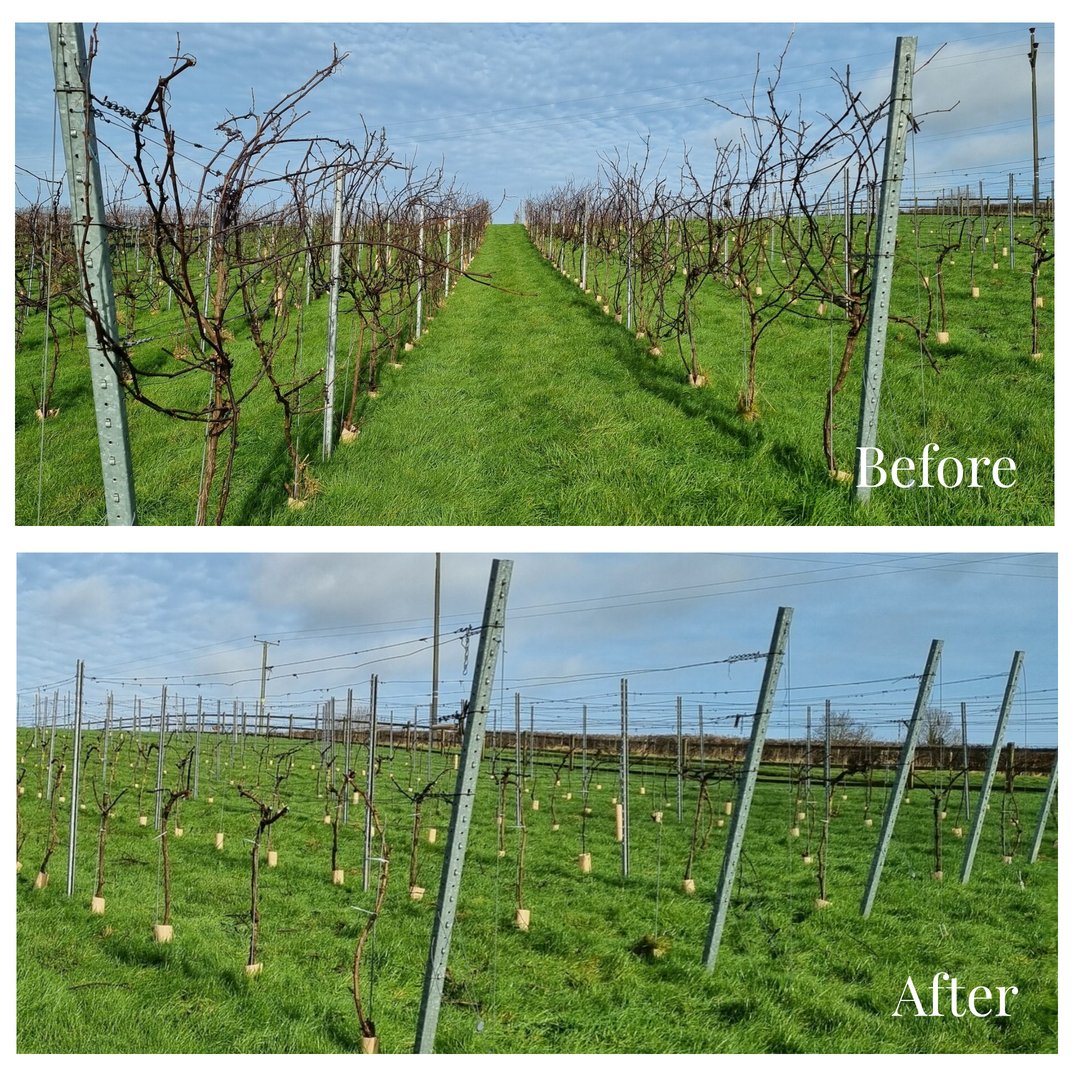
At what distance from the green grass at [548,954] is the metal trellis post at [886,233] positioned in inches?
105

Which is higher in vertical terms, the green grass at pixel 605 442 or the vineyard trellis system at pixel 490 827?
the green grass at pixel 605 442

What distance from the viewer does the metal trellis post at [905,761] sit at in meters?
5.83

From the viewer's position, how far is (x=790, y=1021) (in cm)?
448

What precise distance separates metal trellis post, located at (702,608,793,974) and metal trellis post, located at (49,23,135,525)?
351cm

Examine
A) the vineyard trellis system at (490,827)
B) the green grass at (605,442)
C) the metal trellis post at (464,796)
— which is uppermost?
the green grass at (605,442)

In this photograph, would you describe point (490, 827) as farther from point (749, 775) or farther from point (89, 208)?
point (89, 208)

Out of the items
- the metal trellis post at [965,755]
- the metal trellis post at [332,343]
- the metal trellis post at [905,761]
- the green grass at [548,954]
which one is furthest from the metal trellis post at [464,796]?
the metal trellis post at [965,755]

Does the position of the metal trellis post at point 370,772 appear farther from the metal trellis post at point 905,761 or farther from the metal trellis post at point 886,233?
the metal trellis post at point 886,233

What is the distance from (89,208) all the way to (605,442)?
3430mm

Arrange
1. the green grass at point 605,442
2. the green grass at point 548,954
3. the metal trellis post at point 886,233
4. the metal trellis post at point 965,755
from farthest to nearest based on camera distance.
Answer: the metal trellis post at point 965,755 → the green grass at point 605,442 → the green grass at point 548,954 → the metal trellis post at point 886,233

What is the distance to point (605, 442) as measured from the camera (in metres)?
5.79

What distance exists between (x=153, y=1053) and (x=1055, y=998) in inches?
179

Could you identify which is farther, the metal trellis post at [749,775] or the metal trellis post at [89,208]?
the metal trellis post at [749,775]

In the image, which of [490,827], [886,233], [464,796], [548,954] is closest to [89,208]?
[464,796]
